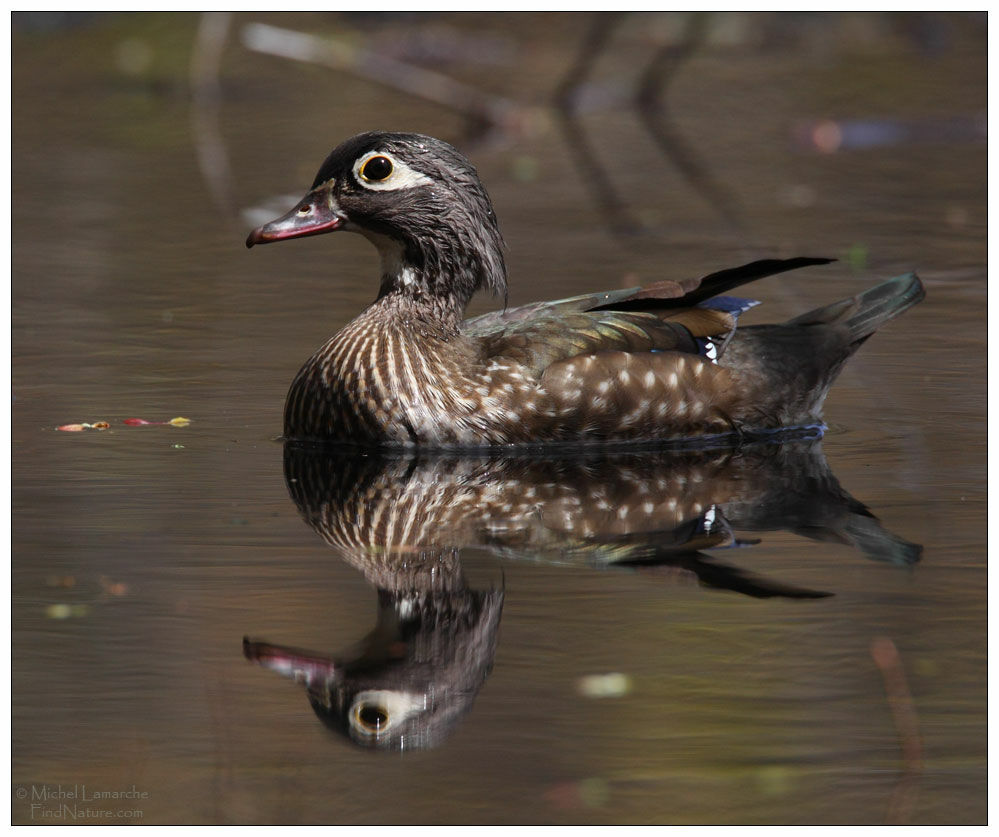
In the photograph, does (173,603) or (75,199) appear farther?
(75,199)

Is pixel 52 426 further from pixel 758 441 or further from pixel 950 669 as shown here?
pixel 950 669

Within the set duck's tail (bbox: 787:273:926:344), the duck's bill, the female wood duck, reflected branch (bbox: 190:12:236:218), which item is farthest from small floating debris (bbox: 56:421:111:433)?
reflected branch (bbox: 190:12:236:218)

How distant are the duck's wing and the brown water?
2.07 feet

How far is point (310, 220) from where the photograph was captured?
9547mm

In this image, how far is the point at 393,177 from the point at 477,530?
7.59 ft

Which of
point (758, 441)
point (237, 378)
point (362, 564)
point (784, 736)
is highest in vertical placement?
point (784, 736)

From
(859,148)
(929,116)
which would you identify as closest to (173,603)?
(859,148)

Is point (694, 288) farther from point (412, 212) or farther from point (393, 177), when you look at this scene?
point (393, 177)

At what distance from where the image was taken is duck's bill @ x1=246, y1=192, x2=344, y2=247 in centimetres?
947

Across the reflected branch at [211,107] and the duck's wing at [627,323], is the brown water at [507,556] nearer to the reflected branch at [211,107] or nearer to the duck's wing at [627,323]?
the reflected branch at [211,107]

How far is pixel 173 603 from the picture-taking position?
23.1 feet

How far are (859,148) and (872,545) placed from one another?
11564mm

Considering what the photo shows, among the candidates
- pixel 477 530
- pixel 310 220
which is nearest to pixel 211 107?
pixel 310 220

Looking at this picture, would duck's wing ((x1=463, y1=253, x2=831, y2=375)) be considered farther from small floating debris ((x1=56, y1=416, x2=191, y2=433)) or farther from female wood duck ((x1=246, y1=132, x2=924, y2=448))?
small floating debris ((x1=56, y1=416, x2=191, y2=433))
